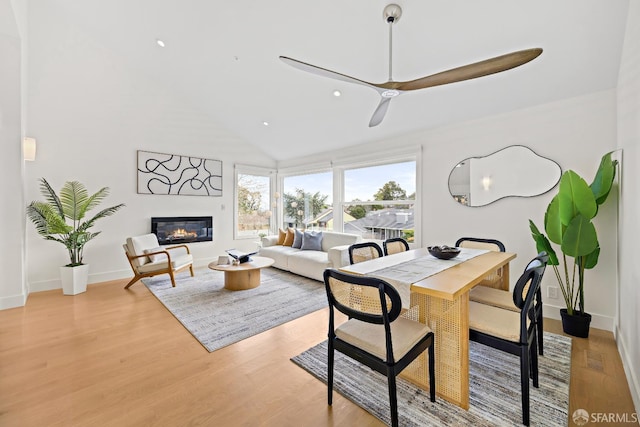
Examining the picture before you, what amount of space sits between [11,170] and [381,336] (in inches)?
175

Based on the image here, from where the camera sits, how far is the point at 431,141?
3863mm

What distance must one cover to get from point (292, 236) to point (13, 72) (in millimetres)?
4255

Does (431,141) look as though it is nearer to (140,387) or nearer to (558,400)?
(558,400)

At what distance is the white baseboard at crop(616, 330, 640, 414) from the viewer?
1623 millimetres

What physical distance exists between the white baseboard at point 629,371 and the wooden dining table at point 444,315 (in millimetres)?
977

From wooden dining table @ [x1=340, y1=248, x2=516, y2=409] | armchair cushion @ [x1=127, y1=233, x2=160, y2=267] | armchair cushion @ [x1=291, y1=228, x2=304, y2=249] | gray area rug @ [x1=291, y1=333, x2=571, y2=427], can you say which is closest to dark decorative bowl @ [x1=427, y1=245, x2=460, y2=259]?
wooden dining table @ [x1=340, y1=248, x2=516, y2=409]

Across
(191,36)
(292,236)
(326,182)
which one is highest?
(191,36)

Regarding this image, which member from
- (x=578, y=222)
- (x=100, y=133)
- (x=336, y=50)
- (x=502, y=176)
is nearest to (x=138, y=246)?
(x=100, y=133)

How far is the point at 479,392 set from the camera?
69.4 inches

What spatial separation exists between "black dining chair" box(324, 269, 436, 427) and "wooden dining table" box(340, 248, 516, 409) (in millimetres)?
89

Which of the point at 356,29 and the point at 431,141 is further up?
the point at 356,29

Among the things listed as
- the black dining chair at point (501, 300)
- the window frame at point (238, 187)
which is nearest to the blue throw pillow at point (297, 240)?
the window frame at point (238, 187)

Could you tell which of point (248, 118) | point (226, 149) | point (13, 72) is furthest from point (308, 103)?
point (13, 72)

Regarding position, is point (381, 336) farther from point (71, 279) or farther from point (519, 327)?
point (71, 279)
